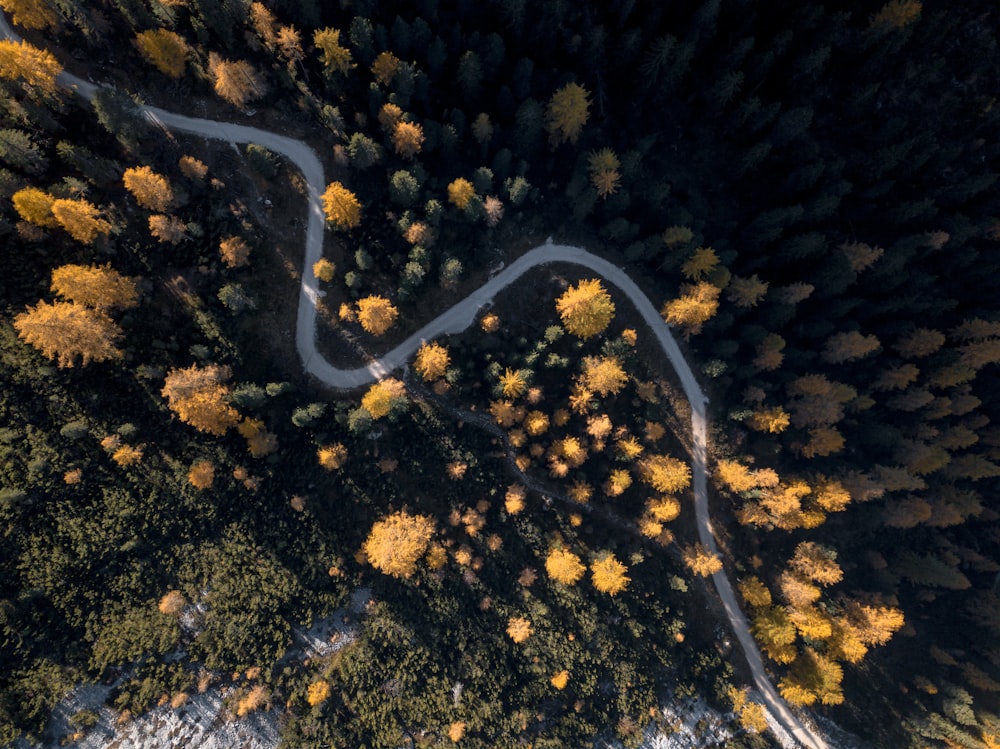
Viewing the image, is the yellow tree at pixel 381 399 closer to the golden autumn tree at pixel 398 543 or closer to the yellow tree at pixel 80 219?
the golden autumn tree at pixel 398 543

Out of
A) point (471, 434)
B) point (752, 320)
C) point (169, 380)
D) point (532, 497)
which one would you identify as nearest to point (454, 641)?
point (532, 497)

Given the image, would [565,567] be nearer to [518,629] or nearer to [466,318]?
[518,629]

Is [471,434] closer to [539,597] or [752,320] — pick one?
[539,597]

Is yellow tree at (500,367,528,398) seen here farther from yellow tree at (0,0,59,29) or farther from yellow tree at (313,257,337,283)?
yellow tree at (0,0,59,29)

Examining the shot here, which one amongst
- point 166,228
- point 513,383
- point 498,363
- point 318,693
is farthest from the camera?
point 498,363

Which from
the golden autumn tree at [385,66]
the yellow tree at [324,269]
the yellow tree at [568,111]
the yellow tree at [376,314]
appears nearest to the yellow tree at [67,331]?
the yellow tree at [324,269]

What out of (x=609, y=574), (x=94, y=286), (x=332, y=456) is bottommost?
(x=609, y=574)

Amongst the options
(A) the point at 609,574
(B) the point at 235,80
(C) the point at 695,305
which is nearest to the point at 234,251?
(B) the point at 235,80
